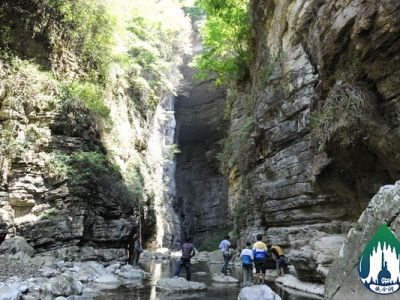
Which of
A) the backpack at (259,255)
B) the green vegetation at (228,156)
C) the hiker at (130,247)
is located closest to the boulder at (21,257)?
the hiker at (130,247)

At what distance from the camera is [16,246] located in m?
13.0

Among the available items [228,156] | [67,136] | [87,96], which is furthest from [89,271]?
[228,156]

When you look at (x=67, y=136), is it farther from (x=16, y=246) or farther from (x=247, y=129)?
(x=247, y=129)

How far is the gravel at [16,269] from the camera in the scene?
10.5 metres

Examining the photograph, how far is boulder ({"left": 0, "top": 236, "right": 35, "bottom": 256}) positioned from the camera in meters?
12.7

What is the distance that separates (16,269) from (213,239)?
2781 centimetres

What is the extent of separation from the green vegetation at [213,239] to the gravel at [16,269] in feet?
79.3

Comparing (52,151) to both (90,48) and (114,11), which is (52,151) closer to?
(90,48)

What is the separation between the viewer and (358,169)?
32.1 ft

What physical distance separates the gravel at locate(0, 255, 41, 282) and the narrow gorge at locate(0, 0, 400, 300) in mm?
381

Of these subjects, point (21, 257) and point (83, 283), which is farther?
point (21, 257)

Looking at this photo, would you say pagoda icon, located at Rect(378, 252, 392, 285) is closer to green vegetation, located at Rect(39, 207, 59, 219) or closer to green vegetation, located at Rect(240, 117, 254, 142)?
green vegetation, located at Rect(39, 207, 59, 219)

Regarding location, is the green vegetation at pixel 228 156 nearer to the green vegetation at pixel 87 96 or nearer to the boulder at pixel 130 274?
the green vegetation at pixel 87 96
